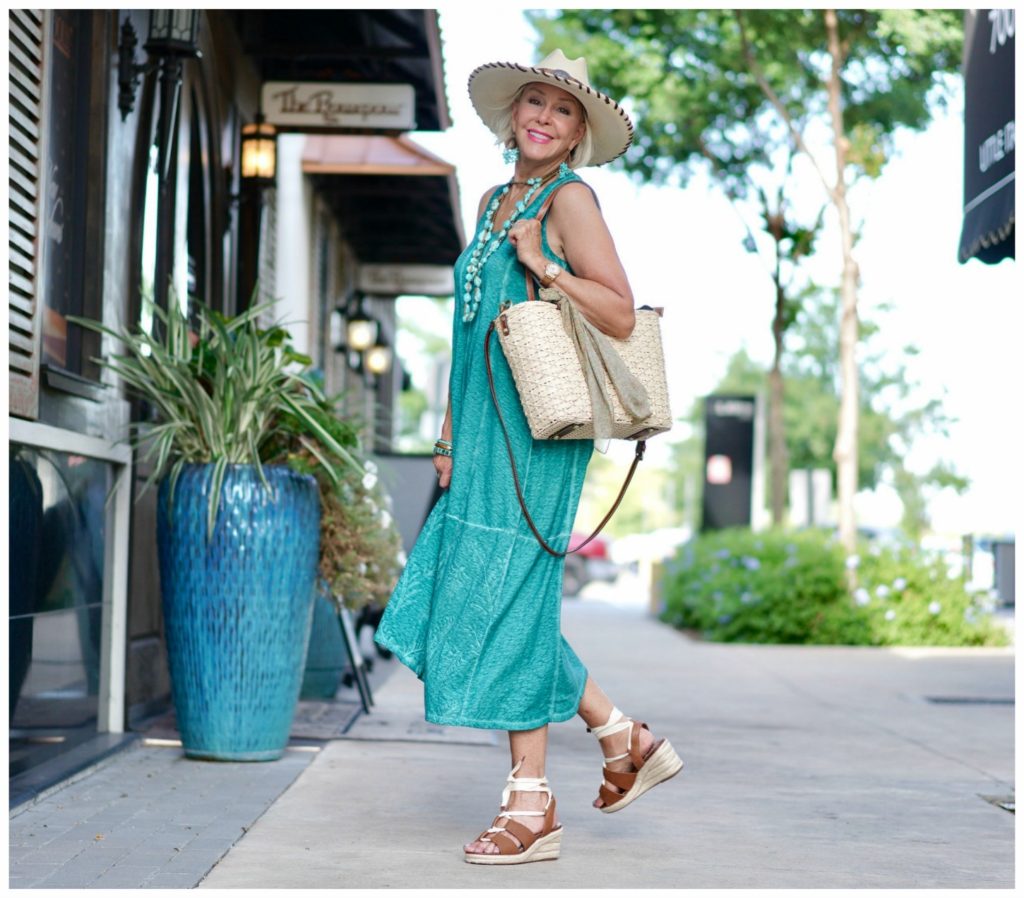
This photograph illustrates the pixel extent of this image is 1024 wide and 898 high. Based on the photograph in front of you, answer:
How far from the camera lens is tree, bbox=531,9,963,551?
14375mm

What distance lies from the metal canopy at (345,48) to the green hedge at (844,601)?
5.54 metres

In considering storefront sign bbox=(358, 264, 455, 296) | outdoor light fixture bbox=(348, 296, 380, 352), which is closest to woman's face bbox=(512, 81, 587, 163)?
outdoor light fixture bbox=(348, 296, 380, 352)

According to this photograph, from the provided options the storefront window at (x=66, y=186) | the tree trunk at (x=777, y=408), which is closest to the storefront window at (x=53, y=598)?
the storefront window at (x=66, y=186)

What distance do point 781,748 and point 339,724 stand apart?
70.7 inches

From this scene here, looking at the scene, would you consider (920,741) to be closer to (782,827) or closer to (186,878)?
(782,827)

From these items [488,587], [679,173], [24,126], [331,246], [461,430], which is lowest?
Result: [488,587]

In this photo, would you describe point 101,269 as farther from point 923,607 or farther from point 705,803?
point 923,607

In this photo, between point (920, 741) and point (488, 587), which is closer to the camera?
point (488, 587)

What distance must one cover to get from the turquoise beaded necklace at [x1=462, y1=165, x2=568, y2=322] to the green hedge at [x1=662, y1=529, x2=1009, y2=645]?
32.1 feet

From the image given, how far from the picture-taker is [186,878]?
3283mm

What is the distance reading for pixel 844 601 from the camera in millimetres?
13133

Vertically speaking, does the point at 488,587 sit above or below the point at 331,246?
below

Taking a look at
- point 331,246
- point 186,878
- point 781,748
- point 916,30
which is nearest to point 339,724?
point 781,748

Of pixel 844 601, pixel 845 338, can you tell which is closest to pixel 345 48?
pixel 844 601
